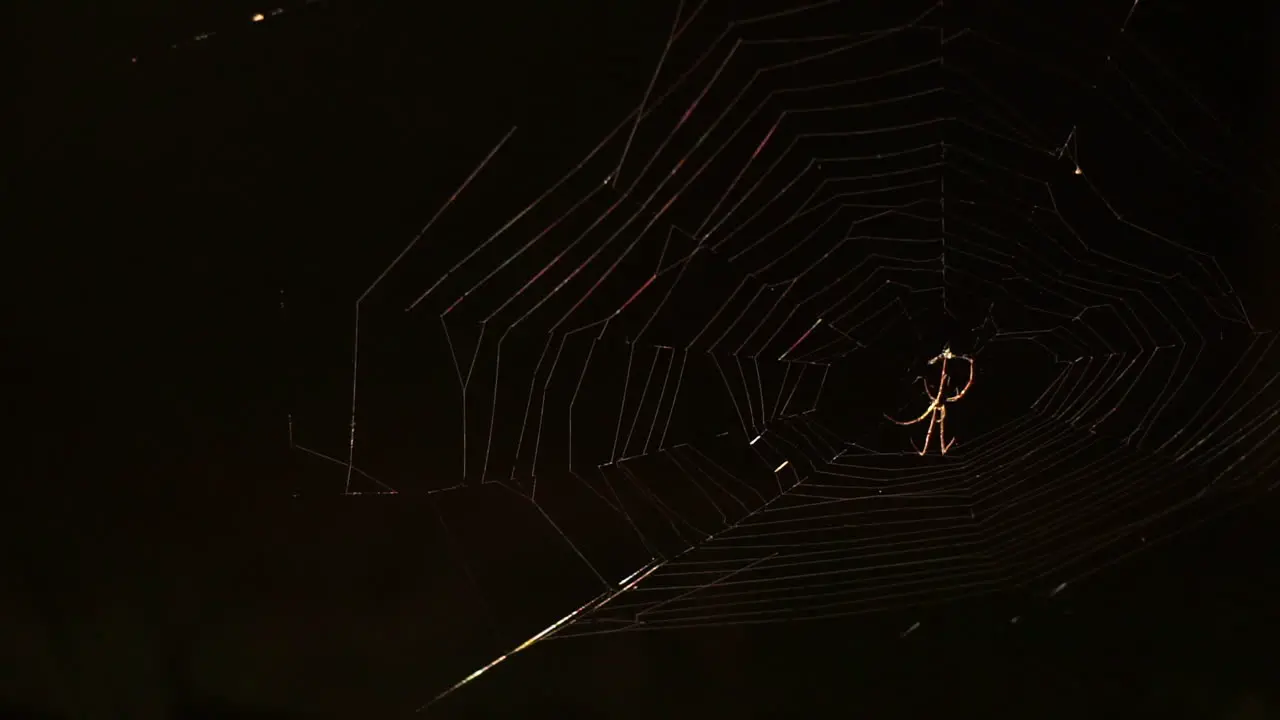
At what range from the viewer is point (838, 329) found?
0.88 metres

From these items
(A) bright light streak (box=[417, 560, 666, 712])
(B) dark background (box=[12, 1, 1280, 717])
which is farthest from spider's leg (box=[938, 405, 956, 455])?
(A) bright light streak (box=[417, 560, 666, 712])

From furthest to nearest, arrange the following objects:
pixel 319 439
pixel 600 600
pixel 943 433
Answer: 1. pixel 943 433
2. pixel 600 600
3. pixel 319 439

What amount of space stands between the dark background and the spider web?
0.04 meters

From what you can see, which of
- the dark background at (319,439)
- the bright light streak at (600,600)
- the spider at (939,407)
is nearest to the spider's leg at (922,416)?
the spider at (939,407)

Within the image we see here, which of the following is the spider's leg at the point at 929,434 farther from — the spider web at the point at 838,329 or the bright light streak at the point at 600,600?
the bright light streak at the point at 600,600

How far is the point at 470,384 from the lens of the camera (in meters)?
0.72

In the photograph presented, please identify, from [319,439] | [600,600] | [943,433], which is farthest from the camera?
[943,433]

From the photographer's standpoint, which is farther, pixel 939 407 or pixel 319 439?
pixel 939 407

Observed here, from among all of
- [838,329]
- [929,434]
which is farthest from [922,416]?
[838,329]

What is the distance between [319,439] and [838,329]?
0.56m

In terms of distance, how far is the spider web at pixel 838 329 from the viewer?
0.65 meters

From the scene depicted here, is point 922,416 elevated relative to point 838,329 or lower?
lower

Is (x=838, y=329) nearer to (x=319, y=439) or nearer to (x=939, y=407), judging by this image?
(x=939, y=407)

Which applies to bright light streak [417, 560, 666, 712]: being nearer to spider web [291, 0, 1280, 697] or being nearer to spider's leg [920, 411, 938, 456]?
spider web [291, 0, 1280, 697]
